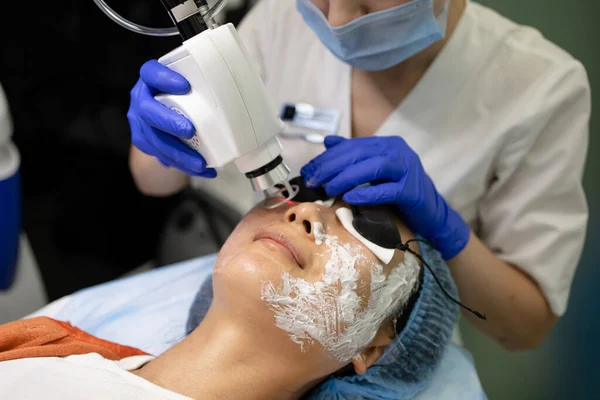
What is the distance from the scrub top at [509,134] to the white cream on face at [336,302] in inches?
16.0

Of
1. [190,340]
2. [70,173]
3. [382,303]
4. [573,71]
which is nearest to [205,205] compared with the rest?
[70,173]

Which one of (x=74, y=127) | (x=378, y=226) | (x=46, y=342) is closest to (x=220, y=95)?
(x=378, y=226)

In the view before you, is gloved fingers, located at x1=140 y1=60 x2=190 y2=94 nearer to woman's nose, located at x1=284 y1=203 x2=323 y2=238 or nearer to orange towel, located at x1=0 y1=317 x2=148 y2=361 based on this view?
woman's nose, located at x1=284 y1=203 x2=323 y2=238

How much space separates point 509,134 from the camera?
45.9 inches

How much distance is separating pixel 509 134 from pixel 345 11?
1.61ft

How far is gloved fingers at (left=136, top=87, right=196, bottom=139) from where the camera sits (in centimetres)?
84

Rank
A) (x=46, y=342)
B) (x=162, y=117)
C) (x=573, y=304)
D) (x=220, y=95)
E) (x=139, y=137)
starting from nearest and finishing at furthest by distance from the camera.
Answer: (x=220, y=95), (x=162, y=117), (x=46, y=342), (x=139, y=137), (x=573, y=304)

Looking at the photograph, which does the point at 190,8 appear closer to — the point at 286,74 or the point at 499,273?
the point at 286,74

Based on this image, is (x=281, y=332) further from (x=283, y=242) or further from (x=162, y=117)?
(x=162, y=117)

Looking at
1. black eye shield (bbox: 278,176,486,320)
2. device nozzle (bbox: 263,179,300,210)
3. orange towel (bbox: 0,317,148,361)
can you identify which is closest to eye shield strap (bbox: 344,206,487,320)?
black eye shield (bbox: 278,176,486,320)

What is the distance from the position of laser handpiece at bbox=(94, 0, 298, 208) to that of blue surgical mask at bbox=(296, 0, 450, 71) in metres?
0.34

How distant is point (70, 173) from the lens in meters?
1.72

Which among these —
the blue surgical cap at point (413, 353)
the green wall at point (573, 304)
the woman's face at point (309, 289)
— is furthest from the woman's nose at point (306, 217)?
the green wall at point (573, 304)

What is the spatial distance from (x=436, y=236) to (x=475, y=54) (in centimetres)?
48
